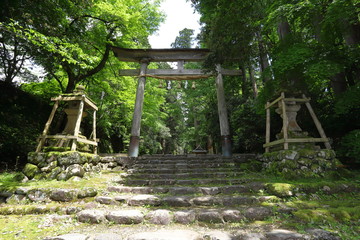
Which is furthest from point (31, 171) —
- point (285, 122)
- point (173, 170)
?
point (285, 122)

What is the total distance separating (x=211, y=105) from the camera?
11070 mm

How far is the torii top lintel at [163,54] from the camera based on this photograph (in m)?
9.08

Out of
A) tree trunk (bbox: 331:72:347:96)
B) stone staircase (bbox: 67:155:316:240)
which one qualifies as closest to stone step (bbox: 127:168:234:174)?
stone staircase (bbox: 67:155:316:240)

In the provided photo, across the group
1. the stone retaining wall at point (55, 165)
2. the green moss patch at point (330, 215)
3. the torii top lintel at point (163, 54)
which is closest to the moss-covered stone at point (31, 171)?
the stone retaining wall at point (55, 165)

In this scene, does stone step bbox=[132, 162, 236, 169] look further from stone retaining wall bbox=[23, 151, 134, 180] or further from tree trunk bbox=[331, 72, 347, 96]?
tree trunk bbox=[331, 72, 347, 96]

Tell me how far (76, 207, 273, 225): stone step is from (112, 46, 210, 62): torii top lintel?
307 inches

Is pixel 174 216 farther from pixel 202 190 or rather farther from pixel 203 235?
pixel 202 190

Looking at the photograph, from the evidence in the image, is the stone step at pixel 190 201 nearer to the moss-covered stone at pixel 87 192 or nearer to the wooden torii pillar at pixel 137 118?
the moss-covered stone at pixel 87 192

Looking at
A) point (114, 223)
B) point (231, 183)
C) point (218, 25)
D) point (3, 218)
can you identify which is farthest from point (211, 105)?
point (3, 218)

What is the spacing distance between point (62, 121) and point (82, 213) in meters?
6.72

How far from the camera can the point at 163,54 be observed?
9438 mm

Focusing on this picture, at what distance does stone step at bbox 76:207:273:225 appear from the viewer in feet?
9.88

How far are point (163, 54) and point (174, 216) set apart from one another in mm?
8255

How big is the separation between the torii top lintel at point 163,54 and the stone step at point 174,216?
25.6 ft
